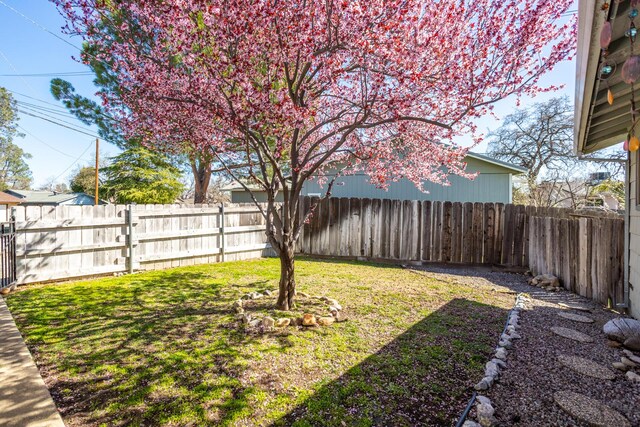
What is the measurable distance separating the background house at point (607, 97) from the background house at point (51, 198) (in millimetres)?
26582

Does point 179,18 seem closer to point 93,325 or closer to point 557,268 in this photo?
point 93,325

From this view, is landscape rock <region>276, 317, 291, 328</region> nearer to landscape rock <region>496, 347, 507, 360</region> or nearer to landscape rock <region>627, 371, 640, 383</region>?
landscape rock <region>496, 347, 507, 360</region>

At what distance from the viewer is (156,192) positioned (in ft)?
49.4

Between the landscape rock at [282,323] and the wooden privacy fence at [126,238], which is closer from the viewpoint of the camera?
the landscape rock at [282,323]

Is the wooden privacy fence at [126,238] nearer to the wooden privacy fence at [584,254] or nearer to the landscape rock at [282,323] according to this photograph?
the landscape rock at [282,323]

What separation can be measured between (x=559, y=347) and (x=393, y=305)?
1.87 metres

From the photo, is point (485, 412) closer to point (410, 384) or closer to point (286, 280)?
point (410, 384)

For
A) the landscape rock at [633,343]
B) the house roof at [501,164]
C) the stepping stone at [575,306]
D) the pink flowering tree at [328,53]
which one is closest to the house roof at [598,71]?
the pink flowering tree at [328,53]

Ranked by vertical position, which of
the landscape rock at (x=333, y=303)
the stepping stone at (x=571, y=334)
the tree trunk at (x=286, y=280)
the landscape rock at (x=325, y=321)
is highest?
the tree trunk at (x=286, y=280)

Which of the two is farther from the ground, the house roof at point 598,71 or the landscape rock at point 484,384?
the house roof at point 598,71

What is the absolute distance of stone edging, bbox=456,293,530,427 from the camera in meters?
1.99

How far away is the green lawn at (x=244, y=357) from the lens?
2127 millimetres

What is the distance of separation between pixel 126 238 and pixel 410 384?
601cm

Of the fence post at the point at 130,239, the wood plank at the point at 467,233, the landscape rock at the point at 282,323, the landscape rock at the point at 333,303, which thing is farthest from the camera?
the wood plank at the point at 467,233
